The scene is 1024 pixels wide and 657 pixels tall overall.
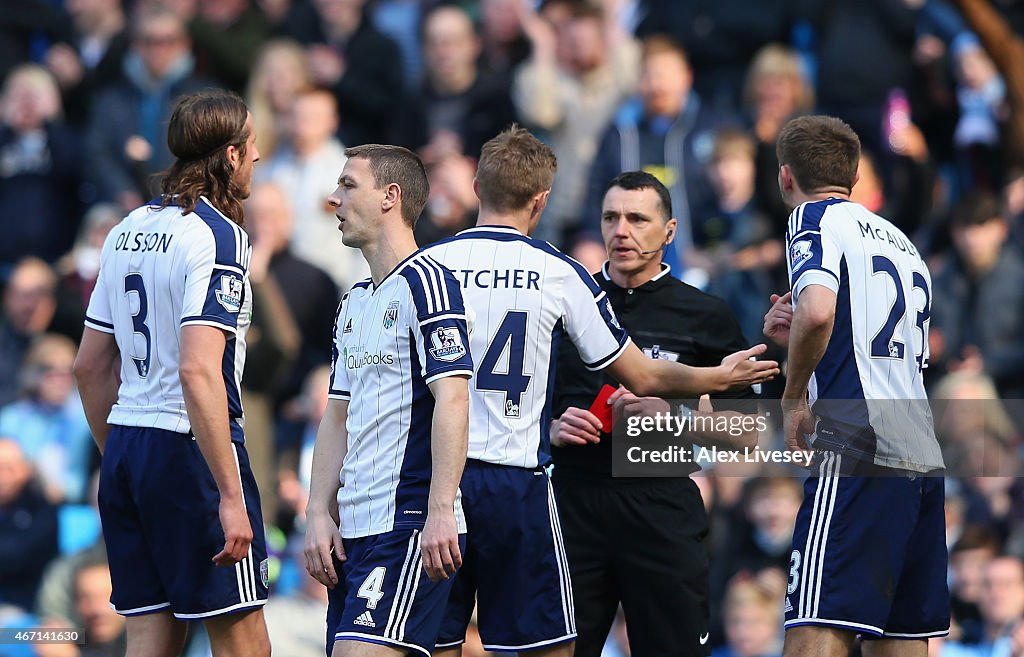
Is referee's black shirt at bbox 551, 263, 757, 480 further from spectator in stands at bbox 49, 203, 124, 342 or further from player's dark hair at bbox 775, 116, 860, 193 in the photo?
spectator in stands at bbox 49, 203, 124, 342

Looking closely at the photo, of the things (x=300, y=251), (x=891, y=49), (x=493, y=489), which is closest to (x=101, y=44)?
(x=300, y=251)

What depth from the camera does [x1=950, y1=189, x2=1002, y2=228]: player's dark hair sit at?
977cm

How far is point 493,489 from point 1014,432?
4929 millimetres

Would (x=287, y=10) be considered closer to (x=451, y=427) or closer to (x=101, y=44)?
(x=101, y=44)

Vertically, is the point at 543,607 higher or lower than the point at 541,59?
lower

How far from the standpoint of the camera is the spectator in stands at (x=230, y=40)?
12.6 m

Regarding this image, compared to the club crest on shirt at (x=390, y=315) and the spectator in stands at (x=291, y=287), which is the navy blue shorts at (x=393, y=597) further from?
the spectator in stands at (x=291, y=287)

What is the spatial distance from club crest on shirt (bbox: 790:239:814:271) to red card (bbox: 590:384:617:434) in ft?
3.32

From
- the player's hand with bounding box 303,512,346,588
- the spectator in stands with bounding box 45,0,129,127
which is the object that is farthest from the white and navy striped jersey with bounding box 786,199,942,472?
the spectator in stands with bounding box 45,0,129,127

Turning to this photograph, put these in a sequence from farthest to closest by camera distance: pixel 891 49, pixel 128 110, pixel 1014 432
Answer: pixel 128 110 → pixel 891 49 → pixel 1014 432

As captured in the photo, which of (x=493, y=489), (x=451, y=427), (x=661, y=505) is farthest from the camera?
(x=661, y=505)

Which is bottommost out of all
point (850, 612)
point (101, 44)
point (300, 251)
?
point (850, 612)

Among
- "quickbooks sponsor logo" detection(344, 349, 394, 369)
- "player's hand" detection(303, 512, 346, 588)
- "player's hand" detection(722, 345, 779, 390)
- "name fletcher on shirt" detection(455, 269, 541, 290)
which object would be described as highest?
"name fletcher on shirt" detection(455, 269, 541, 290)

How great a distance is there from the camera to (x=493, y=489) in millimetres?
5621
